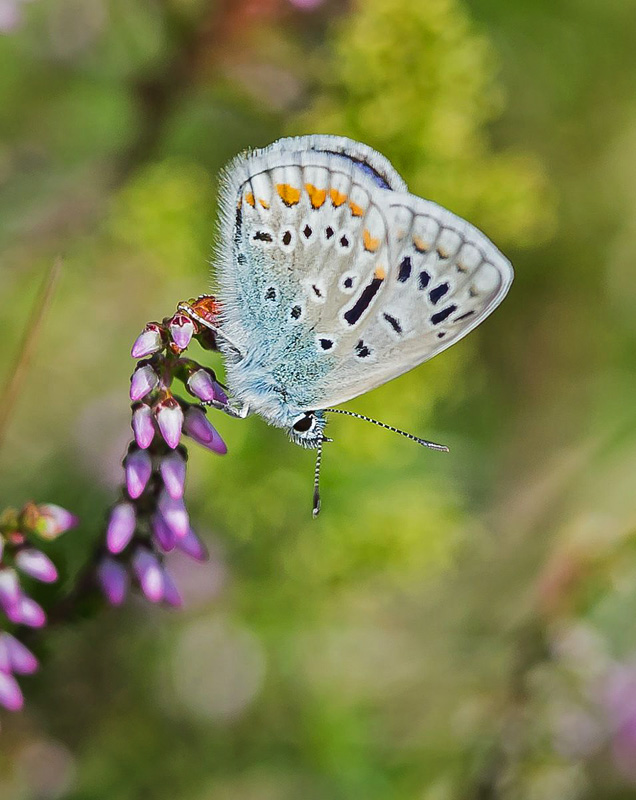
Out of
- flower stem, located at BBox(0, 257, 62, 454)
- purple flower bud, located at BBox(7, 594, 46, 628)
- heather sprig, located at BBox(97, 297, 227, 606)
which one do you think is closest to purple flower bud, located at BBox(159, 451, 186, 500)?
heather sprig, located at BBox(97, 297, 227, 606)

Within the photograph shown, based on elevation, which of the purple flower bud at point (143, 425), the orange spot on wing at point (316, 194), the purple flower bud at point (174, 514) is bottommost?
the purple flower bud at point (174, 514)

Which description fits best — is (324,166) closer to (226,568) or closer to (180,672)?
(226,568)

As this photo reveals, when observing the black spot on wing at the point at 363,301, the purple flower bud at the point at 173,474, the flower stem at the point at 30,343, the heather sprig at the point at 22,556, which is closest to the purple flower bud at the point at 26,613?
the heather sprig at the point at 22,556

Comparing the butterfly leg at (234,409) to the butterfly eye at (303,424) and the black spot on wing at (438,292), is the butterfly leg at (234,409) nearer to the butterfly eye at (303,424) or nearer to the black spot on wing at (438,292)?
the butterfly eye at (303,424)

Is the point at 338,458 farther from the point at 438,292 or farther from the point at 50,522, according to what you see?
the point at 50,522

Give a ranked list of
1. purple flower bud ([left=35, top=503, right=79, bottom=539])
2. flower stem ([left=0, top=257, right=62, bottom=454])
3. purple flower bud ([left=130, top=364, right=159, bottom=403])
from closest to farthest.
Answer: purple flower bud ([left=130, top=364, right=159, bottom=403])
purple flower bud ([left=35, top=503, right=79, bottom=539])
flower stem ([left=0, top=257, right=62, bottom=454])

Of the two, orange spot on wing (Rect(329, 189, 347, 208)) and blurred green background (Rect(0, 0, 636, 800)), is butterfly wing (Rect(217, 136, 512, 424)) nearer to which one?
orange spot on wing (Rect(329, 189, 347, 208))
